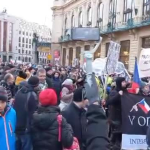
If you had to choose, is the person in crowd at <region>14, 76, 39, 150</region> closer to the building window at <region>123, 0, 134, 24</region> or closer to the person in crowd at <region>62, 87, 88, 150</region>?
the person in crowd at <region>62, 87, 88, 150</region>

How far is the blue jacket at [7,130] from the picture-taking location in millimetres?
4117

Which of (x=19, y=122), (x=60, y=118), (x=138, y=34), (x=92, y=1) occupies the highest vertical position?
(x=92, y=1)

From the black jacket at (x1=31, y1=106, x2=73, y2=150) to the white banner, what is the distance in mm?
2246

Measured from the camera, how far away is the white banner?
5622 millimetres

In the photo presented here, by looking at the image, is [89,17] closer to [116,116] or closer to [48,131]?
[116,116]

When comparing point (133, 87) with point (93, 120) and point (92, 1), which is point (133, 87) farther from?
point (92, 1)

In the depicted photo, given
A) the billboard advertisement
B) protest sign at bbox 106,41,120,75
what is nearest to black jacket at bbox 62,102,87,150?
protest sign at bbox 106,41,120,75

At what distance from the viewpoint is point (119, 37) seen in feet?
101

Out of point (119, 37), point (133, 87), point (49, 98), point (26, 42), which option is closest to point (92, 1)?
point (119, 37)

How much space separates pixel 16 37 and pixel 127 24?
4012 inches

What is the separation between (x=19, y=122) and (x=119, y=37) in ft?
86.6

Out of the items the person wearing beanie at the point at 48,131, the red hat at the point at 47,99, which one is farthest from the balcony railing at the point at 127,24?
the person wearing beanie at the point at 48,131

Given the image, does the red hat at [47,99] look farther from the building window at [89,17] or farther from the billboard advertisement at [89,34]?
the building window at [89,17]

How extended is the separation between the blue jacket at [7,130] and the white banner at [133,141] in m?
2.18
